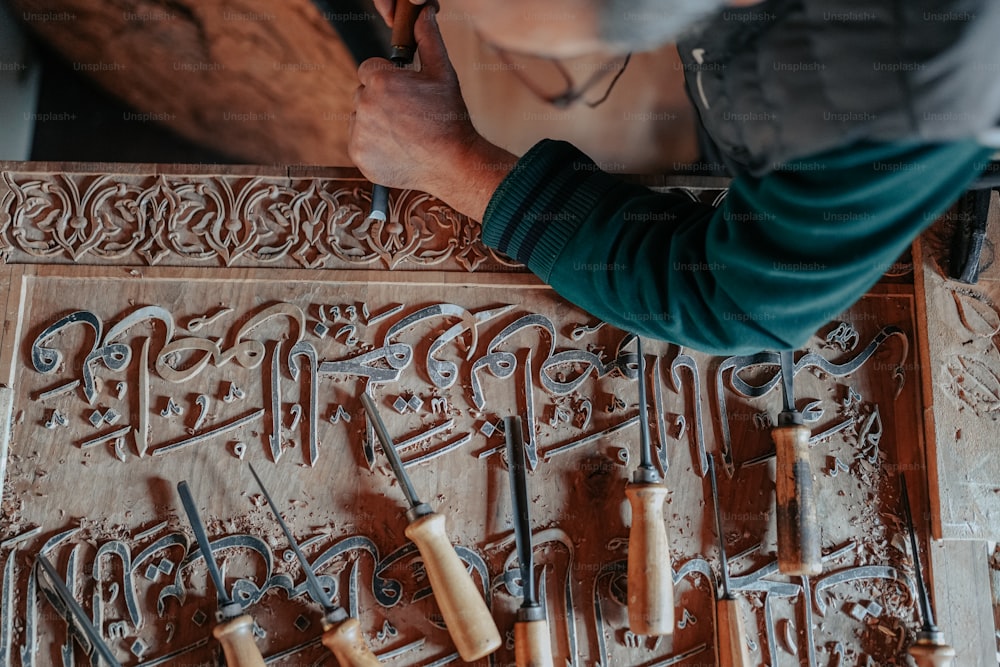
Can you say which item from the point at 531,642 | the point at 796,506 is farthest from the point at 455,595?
the point at 796,506

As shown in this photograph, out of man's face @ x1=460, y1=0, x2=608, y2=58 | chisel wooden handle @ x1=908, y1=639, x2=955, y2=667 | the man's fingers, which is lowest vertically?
chisel wooden handle @ x1=908, y1=639, x2=955, y2=667

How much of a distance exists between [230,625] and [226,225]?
58 centimetres

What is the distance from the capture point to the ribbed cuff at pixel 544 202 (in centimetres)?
106

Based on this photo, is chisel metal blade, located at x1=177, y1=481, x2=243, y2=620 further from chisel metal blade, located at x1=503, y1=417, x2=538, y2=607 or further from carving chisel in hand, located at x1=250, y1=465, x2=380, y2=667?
chisel metal blade, located at x1=503, y1=417, x2=538, y2=607

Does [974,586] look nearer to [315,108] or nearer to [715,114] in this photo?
[715,114]

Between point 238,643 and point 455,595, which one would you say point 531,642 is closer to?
point 455,595

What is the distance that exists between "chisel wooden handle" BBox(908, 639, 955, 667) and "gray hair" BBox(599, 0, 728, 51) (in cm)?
90

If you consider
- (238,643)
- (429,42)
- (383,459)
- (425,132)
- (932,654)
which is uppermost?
(429,42)

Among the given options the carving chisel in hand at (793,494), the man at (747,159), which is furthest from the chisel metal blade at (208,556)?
the carving chisel in hand at (793,494)

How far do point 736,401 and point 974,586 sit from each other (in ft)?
1.41

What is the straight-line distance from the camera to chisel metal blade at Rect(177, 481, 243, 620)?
41.4 inches

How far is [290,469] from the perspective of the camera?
115 cm

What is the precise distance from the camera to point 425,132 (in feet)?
3.67

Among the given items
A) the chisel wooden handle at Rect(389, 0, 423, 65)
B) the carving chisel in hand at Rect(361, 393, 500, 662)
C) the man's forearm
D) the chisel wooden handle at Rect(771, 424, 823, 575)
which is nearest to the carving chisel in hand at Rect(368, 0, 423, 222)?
the chisel wooden handle at Rect(389, 0, 423, 65)
